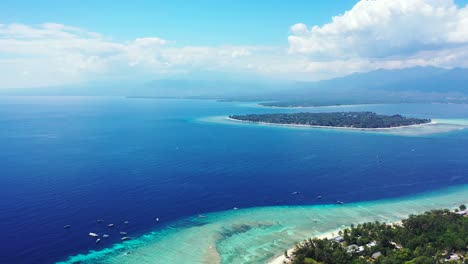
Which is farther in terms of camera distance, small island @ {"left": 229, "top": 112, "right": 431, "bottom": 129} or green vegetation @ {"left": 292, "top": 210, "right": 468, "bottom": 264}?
small island @ {"left": 229, "top": 112, "right": 431, "bottom": 129}

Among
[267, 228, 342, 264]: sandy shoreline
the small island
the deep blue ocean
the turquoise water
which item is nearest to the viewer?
[267, 228, 342, 264]: sandy shoreline

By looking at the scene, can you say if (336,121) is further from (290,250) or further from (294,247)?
(290,250)

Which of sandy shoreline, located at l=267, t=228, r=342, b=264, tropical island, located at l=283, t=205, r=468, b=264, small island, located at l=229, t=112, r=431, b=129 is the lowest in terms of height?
sandy shoreline, located at l=267, t=228, r=342, b=264

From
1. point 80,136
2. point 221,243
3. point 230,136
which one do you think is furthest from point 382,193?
point 80,136

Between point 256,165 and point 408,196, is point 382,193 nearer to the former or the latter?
point 408,196

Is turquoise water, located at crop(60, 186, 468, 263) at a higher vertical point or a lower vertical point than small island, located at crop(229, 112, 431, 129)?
lower

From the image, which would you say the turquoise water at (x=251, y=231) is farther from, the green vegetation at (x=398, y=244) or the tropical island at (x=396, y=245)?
the green vegetation at (x=398, y=244)

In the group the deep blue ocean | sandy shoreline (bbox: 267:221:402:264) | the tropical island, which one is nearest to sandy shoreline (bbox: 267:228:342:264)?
sandy shoreline (bbox: 267:221:402:264)

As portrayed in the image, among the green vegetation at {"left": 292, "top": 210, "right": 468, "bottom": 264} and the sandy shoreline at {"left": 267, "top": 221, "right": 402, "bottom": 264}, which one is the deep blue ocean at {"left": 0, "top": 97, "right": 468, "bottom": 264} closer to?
the sandy shoreline at {"left": 267, "top": 221, "right": 402, "bottom": 264}

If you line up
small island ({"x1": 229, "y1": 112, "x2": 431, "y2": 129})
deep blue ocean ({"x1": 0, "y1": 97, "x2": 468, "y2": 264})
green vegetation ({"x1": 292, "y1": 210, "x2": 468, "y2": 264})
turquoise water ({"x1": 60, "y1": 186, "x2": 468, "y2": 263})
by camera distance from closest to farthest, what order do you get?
1. green vegetation ({"x1": 292, "y1": 210, "x2": 468, "y2": 264})
2. turquoise water ({"x1": 60, "y1": 186, "x2": 468, "y2": 263})
3. deep blue ocean ({"x1": 0, "y1": 97, "x2": 468, "y2": 264})
4. small island ({"x1": 229, "y1": 112, "x2": 431, "y2": 129})
